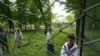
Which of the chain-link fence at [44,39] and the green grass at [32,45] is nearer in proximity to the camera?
the chain-link fence at [44,39]

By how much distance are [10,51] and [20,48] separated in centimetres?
5

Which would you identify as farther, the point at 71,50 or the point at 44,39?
the point at 44,39

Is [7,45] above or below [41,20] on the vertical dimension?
below

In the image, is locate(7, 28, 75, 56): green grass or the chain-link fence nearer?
the chain-link fence

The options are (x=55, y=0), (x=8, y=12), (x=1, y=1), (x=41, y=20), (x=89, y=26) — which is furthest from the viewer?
(x=89, y=26)

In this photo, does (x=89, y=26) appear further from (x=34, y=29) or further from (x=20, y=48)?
(x=34, y=29)

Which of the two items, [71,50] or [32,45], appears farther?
[32,45]

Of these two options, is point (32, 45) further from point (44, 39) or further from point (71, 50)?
point (71, 50)

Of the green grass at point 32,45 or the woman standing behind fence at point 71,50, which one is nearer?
the woman standing behind fence at point 71,50

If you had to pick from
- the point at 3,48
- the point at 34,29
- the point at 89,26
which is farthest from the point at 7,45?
the point at 89,26

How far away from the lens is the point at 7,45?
0.90 m

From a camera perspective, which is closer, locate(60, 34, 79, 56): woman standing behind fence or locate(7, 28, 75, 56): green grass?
locate(60, 34, 79, 56): woman standing behind fence

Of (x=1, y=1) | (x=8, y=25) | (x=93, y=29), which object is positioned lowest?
(x=93, y=29)

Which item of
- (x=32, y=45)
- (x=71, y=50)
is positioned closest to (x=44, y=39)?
A: (x=32, y=45)
